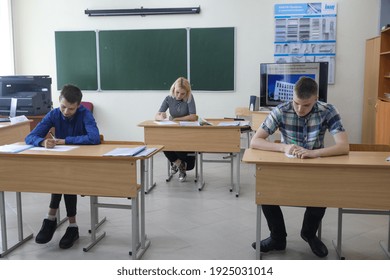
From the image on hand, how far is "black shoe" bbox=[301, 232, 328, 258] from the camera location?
9.66 feet

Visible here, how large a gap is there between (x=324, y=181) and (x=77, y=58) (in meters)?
5.50

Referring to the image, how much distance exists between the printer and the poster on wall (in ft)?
11.6

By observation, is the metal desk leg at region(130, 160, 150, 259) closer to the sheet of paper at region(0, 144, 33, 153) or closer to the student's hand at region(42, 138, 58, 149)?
the student's hand at region(42, 138, 58, 149)

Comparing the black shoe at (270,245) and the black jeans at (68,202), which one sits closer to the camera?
the black shoe at (270,245)

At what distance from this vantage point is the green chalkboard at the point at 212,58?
6.71 m

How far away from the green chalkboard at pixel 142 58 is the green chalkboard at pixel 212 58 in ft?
0.57

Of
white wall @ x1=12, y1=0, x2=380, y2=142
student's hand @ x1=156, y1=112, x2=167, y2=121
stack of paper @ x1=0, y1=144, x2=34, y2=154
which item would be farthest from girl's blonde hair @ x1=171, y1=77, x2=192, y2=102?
stack of paper @ x1=0, y1=144, x2=34, y2=154

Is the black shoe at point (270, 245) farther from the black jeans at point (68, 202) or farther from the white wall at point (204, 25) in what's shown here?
the white wall at point (204, 25)

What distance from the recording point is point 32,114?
4.88 meters

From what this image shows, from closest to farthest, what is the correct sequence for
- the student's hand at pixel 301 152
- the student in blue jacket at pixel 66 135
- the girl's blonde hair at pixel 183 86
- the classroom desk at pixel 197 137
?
the student's hand at pixel 301 152, the student in blue jacket at pixel 66 135, the classroom desk at pixel 197 137, the girl's blonde hair at pixel 183 86

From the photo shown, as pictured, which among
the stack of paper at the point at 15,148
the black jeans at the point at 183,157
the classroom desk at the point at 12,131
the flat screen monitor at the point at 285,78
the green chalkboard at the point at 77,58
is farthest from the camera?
the green chalkboard at the point at 77,58

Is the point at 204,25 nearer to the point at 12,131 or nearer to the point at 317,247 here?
the point at 12,131

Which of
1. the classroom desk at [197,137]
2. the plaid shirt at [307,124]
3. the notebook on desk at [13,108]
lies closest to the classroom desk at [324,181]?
the plaid shirt at [307,124]

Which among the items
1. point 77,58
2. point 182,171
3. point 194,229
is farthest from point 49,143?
point 77,58
